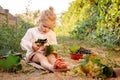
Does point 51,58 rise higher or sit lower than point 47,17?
lower

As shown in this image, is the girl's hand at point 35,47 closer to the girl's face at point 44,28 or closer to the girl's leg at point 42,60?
the girl's leg at point 42,60

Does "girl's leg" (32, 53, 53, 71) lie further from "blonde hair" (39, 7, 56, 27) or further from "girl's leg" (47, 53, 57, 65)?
"blonde hair" (39, 7, 56, 27)

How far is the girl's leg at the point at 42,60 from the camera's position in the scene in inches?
175

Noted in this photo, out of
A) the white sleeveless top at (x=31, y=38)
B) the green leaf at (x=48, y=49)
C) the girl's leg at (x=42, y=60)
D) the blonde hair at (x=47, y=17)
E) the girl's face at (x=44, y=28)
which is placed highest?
the blonde hair at (x=47, y=17)

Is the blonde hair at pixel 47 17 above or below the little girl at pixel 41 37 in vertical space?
above

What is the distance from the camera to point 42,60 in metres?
4.70

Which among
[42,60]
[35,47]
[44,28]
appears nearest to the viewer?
[42,60]

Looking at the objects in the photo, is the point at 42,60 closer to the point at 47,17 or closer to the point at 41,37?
the point at 41,37

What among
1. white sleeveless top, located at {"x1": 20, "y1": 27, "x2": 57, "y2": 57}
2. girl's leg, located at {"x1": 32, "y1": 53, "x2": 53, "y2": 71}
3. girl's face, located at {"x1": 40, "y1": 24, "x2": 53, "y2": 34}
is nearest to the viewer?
girl's leg, located at {"x1": 32, "y1": 53, "x2": 53, "y2": 71}

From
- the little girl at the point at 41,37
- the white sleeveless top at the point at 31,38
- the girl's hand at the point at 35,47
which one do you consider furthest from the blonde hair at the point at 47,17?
the girl's hand at the point at 35,47

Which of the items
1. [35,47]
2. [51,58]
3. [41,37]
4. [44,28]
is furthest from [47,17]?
[51,58]

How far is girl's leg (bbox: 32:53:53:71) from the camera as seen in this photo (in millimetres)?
4443

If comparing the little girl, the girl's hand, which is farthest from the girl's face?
the girl's hand

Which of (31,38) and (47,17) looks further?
(31,38)
